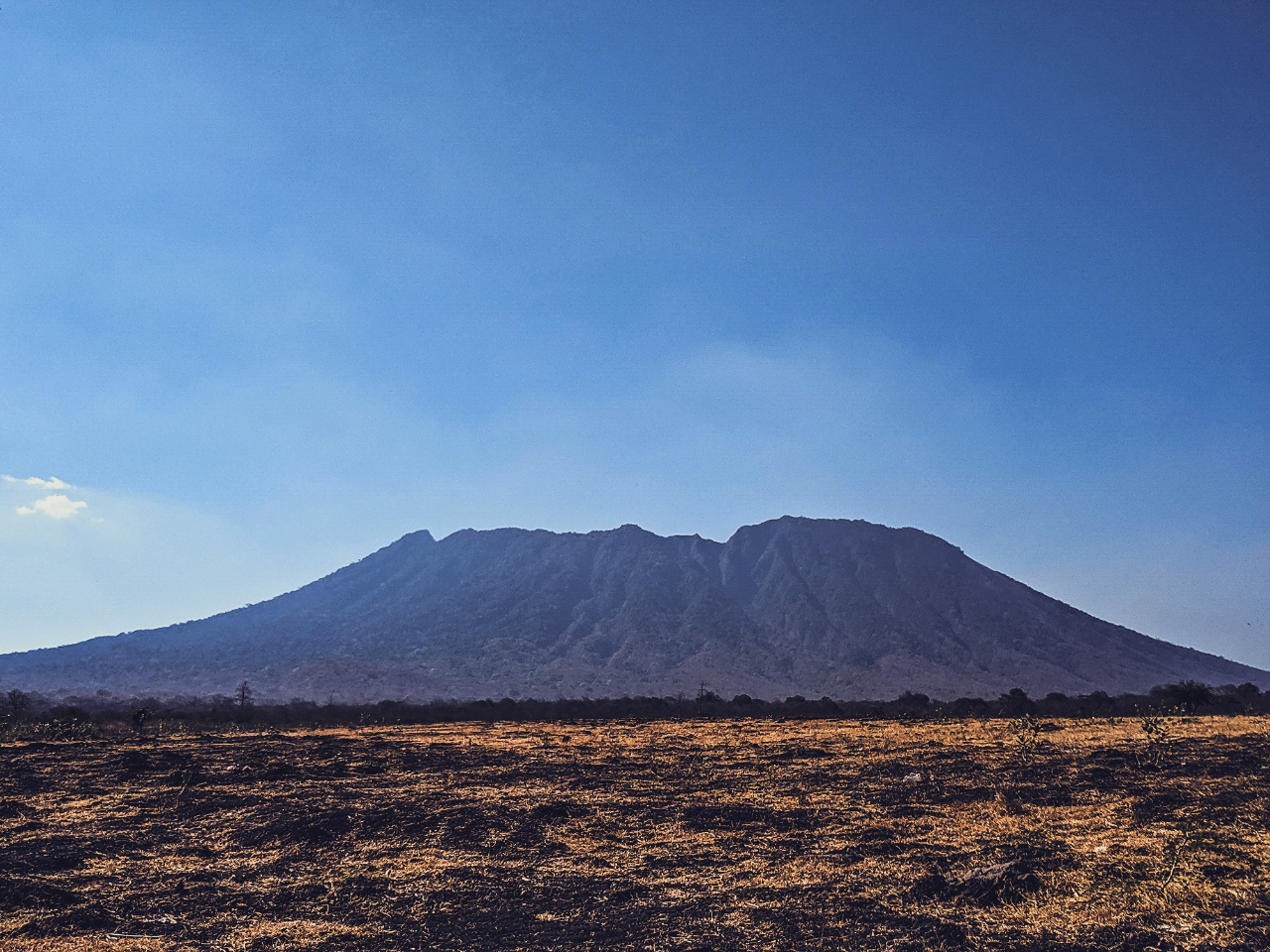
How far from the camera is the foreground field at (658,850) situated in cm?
879

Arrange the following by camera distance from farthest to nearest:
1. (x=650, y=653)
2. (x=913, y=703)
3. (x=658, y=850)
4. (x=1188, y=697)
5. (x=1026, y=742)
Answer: (x=650, y=653) → (x=913, y=703) → (x=1188, y=697) → (x=1026, y=742) → (x=658, y=850)

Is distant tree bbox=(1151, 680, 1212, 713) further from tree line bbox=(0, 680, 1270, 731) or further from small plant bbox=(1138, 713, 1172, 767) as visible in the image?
small plant bbox=(1138, 713, 1172, 767)

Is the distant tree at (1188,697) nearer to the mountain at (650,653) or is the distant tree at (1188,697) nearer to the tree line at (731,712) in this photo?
the tree line at (731,712)

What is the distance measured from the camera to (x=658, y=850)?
39.6 ft

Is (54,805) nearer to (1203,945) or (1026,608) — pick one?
(1203,945)

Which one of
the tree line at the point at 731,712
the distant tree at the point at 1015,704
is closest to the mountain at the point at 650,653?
the tree line at the point at 731,712

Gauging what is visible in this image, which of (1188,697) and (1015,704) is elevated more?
(1188,697)

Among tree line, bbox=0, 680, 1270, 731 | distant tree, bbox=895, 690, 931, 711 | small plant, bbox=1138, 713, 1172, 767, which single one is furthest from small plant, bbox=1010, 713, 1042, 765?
distant tree, bbox=895, 690, 931, 711

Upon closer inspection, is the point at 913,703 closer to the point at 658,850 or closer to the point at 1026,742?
the point at 1026,742

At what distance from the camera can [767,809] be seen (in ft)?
48.0

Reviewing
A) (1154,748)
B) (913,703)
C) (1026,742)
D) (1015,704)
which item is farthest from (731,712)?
(1154,748)

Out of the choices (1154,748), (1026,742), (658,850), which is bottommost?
(658,850)

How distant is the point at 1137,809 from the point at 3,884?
57.6ft

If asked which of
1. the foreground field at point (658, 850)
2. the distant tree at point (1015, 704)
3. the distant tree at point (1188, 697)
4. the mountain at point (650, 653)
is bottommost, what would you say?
the mountain at point (650, 653)
